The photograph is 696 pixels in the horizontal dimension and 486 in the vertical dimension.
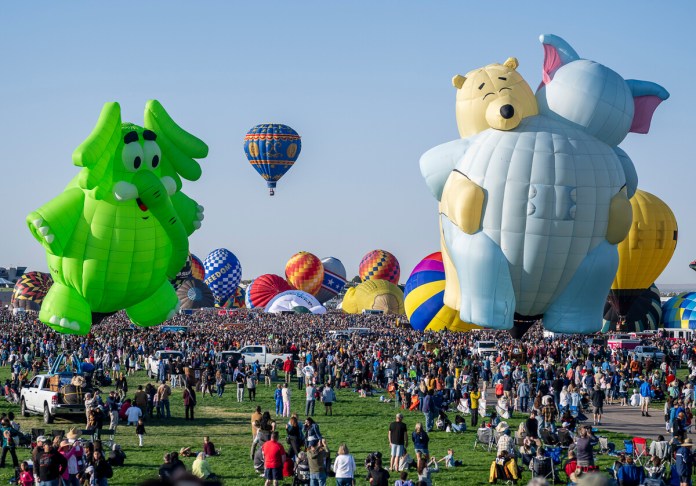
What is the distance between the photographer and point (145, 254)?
79.6 ft

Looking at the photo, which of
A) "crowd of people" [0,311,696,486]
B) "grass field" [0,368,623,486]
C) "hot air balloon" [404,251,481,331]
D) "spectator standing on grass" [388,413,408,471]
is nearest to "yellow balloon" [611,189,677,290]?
"crowd of people" [0,311,696,486]

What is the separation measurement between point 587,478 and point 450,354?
2807 cm

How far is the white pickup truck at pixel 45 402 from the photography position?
751 inches

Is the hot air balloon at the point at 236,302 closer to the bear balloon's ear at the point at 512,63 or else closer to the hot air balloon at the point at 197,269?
the hot air balloon at the point at 197,269

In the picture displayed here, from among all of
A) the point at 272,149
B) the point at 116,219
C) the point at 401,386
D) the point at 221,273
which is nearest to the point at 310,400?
the point at 401,386

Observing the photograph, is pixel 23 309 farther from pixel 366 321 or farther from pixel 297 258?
pixel 366 321

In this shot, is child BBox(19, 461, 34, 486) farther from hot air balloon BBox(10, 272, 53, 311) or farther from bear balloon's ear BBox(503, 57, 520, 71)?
hot air balloon BBox(10, 272, 53, 311)

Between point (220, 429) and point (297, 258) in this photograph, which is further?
point (297, 258)

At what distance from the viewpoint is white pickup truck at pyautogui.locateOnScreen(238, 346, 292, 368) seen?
30.3m

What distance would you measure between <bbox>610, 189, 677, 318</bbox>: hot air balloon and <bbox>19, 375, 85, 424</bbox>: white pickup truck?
2510 centimetres

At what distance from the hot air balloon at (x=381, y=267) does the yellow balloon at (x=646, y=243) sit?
1848 inches

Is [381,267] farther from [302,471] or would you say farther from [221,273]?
[302,471]

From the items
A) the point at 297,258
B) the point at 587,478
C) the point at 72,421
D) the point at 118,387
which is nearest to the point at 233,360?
the point at 118,387

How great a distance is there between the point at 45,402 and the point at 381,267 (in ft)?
225
